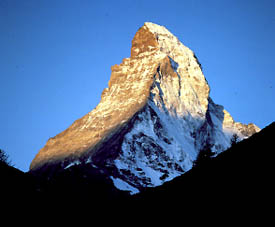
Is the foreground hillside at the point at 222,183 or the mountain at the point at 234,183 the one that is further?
the foreground hillside at the point at 222,183

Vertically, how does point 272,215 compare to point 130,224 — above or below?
below

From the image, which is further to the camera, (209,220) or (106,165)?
(106,165)

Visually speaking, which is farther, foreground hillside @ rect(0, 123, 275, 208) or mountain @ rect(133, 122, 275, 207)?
foreground hillside @ rect(0, 123, 275, 208)

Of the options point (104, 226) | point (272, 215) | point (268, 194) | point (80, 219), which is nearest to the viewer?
point (272, 215)

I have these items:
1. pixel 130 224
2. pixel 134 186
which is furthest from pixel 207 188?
pixel 134 186

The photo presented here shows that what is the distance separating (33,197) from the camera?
43062mm

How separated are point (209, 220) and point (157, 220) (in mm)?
6611

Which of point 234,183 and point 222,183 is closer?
point 234,183

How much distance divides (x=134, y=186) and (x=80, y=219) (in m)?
130

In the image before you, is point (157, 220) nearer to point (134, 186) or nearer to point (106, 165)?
point (134, 186)

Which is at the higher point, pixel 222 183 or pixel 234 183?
pixel 222 183

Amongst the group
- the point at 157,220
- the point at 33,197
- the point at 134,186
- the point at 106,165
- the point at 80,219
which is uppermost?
the point at 106,165

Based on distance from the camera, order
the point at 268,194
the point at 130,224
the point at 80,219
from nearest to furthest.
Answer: the point at 268,194 < the point at 130,224 < the point at 80,219

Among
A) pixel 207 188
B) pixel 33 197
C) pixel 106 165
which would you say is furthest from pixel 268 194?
pixel 106 165
